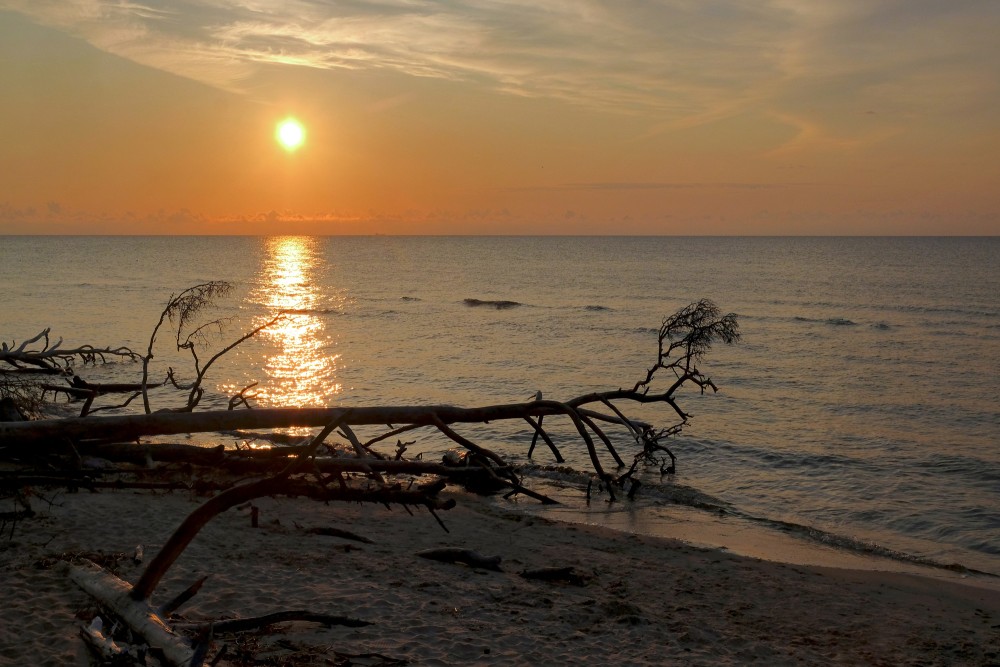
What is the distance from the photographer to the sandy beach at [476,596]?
7209 mm

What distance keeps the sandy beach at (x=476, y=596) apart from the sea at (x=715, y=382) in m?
1.92

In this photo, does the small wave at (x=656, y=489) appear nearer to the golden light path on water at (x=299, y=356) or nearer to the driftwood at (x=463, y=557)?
the driftwood at (x=463, y=557)

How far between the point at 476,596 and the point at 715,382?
853 inches

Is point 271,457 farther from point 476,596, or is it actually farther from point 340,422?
point 340,422

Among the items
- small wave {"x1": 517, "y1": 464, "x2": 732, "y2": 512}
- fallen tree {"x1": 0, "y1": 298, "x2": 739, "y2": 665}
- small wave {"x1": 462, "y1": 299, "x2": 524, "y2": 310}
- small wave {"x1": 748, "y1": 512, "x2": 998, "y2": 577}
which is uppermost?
fallen tree {"x1": 0, "y1": 298, "x2": 739, "y2": 665}

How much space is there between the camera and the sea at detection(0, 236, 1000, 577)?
574 inches

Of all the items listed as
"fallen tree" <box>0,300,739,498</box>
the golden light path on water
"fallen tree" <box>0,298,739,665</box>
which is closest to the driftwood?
"fallen tree" <box>0,298,739,665</box>

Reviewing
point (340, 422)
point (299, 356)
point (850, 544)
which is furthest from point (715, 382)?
point (340, 422)

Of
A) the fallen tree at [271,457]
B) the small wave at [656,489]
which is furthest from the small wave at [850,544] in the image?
the fallen tree at [271,457]

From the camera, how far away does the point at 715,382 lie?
28.9m

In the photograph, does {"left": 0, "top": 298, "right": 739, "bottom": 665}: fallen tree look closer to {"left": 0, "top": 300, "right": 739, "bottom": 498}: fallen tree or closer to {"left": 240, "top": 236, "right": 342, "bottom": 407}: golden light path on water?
{"left": 0, "top": 300, "right": 739, "bottom": 498}: fallen tree

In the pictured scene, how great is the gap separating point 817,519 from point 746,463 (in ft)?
11.6

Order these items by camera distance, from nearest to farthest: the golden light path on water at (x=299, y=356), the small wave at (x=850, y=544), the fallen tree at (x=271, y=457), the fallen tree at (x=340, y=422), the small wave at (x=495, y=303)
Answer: the fallen tree at (x=271, y=457)
the fallen tree at (x=340, y=422)
the small wave at (x=850, y=544)
the golden light path on water at (x=299, y=356)
the small wave at (x=495, y=303)

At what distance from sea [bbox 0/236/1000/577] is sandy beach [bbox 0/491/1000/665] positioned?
75.5 inches
